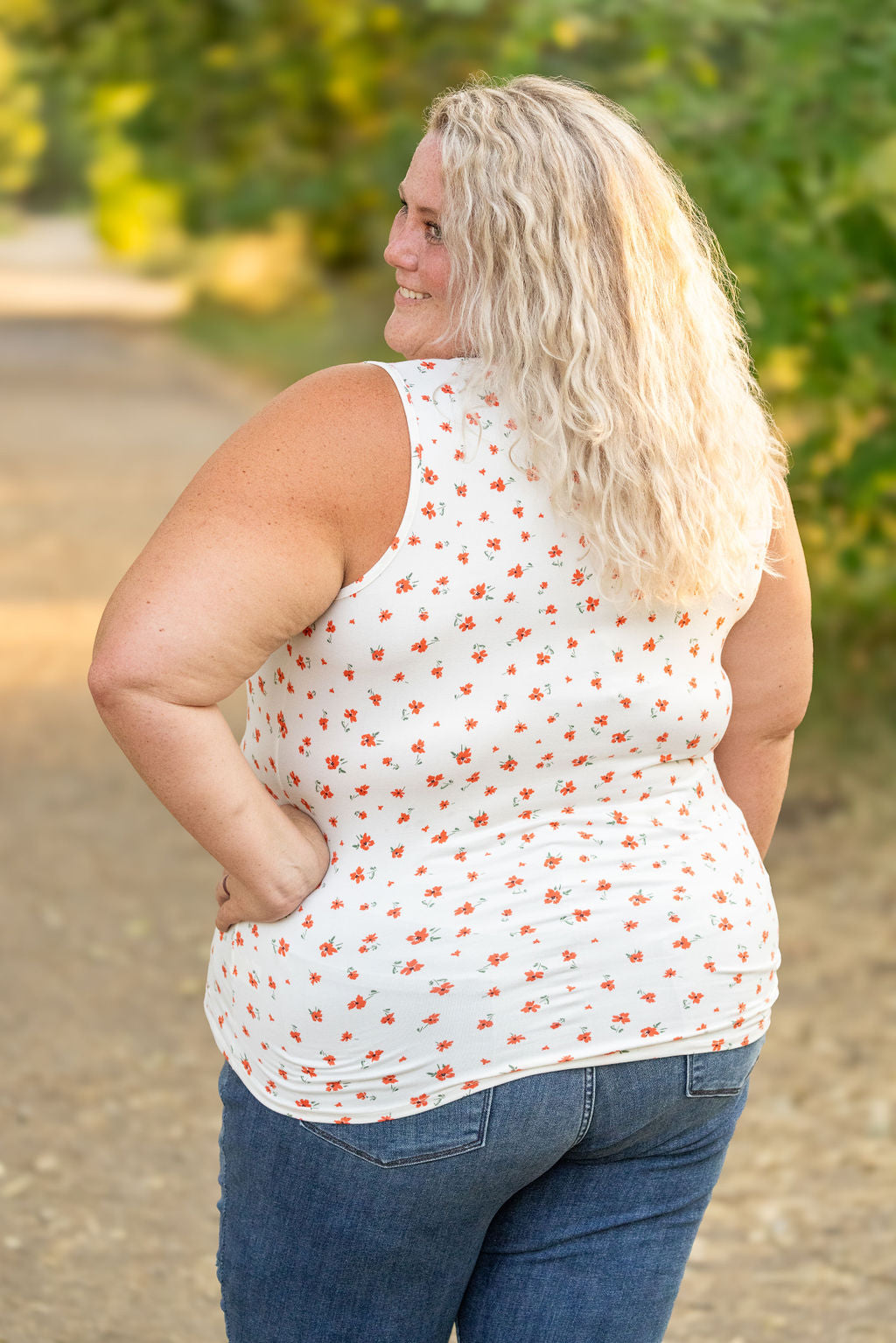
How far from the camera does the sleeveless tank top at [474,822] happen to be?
1.44 metres

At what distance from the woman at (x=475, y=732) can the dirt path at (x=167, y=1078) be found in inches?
67.5

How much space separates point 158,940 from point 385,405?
12.0ft

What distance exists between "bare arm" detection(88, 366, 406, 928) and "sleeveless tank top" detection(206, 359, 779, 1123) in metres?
0.05

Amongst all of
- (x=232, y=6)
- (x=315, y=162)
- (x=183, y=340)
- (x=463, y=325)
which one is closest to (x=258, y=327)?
(x=183, y=340)

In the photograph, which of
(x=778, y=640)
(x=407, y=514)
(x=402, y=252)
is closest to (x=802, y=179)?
(x=778, y=640)

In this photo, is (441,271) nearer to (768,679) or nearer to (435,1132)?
(768,679)

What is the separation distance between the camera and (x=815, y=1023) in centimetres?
430

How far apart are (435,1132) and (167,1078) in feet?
8.91

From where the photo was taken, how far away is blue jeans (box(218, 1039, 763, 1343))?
1.48m

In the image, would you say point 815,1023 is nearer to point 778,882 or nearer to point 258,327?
point 778,882

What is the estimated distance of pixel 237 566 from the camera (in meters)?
1.39

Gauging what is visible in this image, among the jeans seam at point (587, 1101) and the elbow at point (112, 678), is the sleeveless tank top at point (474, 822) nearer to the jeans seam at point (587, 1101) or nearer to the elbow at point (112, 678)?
the jeans seam at point (587, 1101)

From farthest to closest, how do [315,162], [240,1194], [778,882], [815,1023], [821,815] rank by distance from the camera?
[315,162] < [821,815] < [778,882] < [815,1023] < [240,1194]

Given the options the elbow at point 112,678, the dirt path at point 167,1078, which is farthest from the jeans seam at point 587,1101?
the dirt path at point 167,1078
